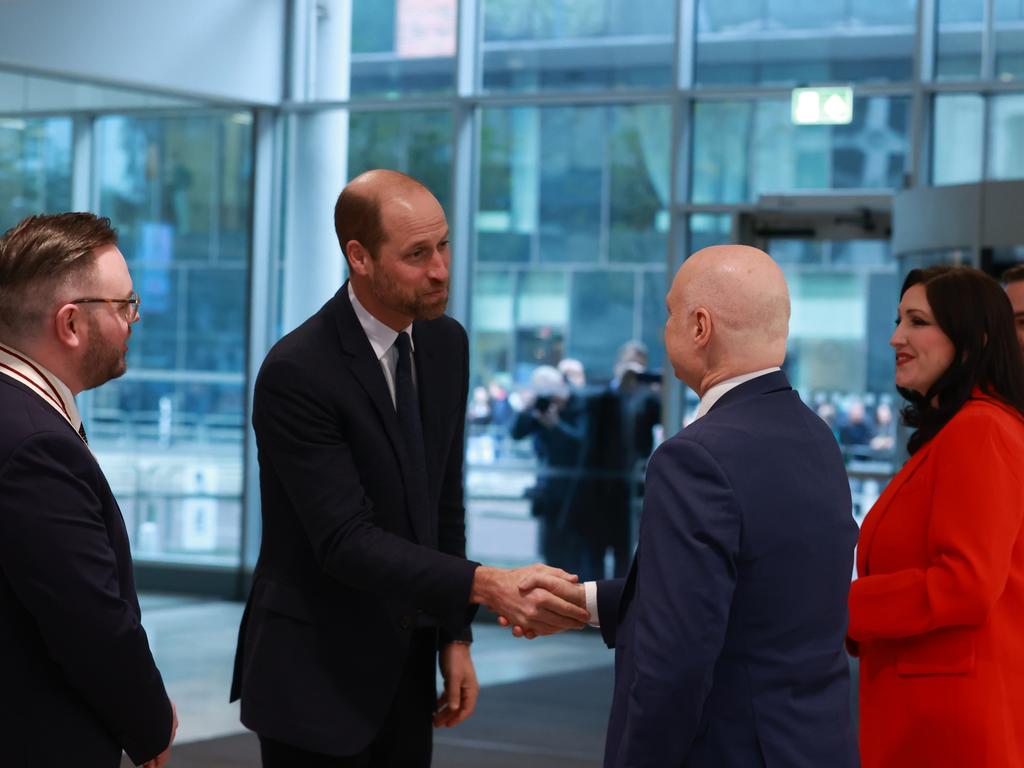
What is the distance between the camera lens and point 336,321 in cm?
282

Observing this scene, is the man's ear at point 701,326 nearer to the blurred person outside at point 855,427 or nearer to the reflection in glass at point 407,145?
the blurred person outside at point 855,427

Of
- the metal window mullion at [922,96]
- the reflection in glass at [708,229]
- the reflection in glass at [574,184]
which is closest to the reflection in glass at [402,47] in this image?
the reflection in glass at [574,184]

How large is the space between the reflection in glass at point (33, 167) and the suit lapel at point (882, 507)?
6.30 meters

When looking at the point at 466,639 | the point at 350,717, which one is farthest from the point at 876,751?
the point at 350,717

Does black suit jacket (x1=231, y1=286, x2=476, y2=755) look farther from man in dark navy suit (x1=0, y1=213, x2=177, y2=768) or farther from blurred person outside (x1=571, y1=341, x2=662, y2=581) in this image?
blurred person outside (x1=571, y1=341, x2=662, y2=581)

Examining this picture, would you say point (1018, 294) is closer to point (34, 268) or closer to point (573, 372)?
point (34, 268)

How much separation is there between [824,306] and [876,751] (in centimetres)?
620

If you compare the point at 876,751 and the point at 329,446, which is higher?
the point at 329,446

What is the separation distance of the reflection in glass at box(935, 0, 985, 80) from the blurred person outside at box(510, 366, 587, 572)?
3078mm

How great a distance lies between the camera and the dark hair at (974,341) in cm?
284

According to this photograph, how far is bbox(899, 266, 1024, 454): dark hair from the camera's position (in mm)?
2836

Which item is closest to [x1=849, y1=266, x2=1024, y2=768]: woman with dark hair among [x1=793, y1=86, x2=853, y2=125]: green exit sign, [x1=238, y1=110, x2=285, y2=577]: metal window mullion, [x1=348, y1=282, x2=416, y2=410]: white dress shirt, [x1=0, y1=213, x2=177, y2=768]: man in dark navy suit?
[x1=348, y1=282, x2=416, y2=410]: white dress shirt

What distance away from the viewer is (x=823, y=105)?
866 centimetres

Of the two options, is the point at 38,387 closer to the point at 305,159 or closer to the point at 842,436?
the point at 842,436
